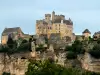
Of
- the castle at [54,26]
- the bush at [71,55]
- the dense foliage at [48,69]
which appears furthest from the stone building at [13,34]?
the bush at [71,55]

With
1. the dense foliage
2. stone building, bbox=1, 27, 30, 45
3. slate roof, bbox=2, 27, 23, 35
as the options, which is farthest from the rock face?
slate roof, bbox=2, 27, 23, 35

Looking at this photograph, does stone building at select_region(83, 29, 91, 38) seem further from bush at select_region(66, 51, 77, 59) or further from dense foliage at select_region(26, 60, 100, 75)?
dense foliage at select_region(26, 60, 100, 75)

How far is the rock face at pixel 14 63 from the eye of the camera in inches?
2256

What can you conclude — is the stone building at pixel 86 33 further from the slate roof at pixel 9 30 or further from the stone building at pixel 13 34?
the slate roof at pixel 9 30

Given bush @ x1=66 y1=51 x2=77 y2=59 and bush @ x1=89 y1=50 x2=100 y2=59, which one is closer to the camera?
bush @ x1=89 y1=50 x2=100 y2=59

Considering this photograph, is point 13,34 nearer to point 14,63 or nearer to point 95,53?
point 14,63

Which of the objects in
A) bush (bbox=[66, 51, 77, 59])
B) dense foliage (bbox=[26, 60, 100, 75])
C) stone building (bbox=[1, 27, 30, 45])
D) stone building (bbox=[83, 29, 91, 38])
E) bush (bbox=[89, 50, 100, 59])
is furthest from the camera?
stone building (bbox=[1, 27, 30, 45])

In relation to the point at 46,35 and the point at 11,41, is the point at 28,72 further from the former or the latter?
the point at 46,35

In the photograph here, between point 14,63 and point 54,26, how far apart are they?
16.0 metres

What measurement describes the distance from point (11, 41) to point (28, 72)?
12033 mm

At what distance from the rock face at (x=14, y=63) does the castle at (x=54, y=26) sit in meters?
13.0

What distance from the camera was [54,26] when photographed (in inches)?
2881

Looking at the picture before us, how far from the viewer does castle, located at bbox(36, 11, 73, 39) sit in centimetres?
7238

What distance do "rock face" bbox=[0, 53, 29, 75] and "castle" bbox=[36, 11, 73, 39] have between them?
42.7ft
